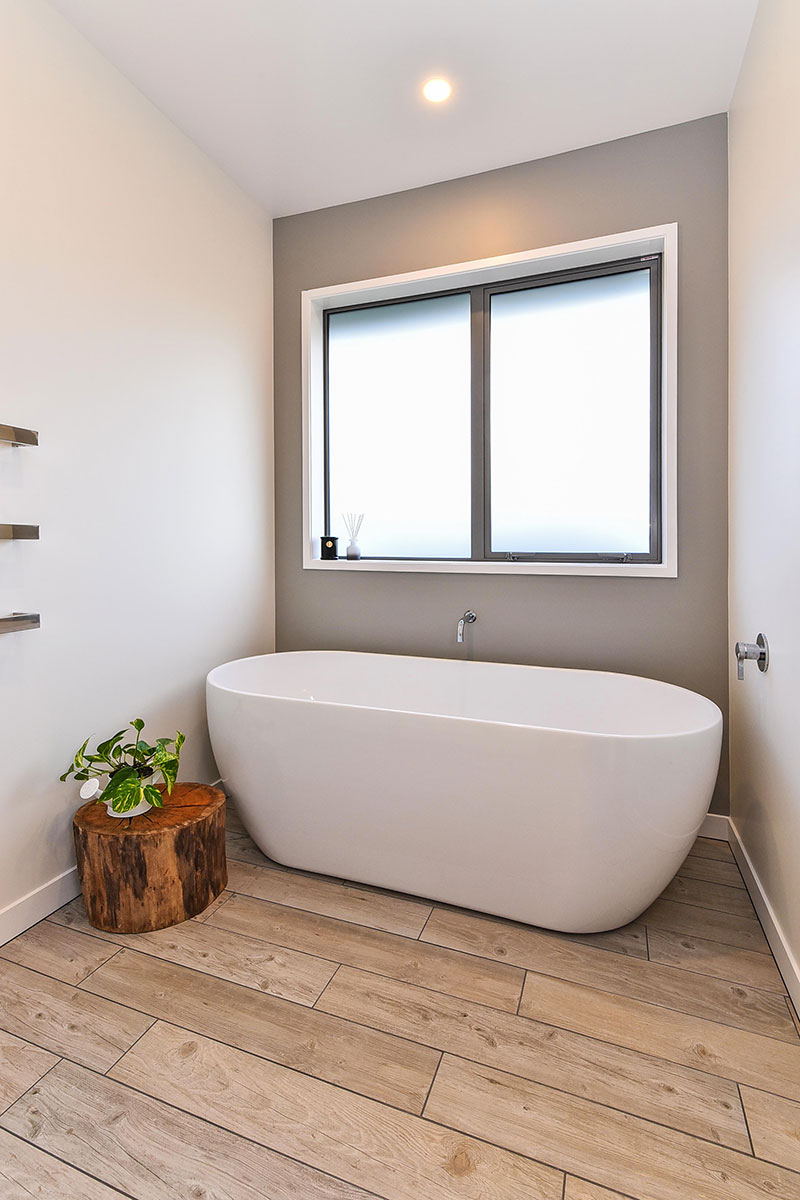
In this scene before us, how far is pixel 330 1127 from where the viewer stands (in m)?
1.19

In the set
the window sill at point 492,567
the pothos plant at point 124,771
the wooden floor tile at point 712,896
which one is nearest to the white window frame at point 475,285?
the window sill at point 492,567

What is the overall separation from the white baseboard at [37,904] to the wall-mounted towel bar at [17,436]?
1310 millimetres

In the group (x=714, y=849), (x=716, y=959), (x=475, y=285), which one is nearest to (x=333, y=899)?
(x=716, y=959)

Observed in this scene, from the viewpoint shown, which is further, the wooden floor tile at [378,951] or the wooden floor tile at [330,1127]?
the wooden floor tile at [378,951]

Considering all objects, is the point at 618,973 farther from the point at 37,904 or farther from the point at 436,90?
the point at 436,90

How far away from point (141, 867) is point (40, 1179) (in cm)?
73

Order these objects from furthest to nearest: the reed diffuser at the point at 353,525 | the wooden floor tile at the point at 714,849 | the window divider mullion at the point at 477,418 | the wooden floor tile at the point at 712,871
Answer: the reed diffuser at the point at 353,525 < the window divider mullion at the point at 477,418 < the wooden floor tile at the point at 714,849 < the wooden floor tile at the point at 712,871

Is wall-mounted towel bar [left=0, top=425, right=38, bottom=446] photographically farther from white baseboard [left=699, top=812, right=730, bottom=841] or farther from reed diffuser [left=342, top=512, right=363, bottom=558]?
white baseboard [left=699, top=812, right=730, bottom=841]

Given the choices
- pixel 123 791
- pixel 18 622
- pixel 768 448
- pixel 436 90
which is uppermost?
pixel 436 90

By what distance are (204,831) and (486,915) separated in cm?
90

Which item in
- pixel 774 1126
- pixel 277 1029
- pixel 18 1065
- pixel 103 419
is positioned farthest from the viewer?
pixel 103 419

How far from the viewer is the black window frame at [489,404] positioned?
2520mm

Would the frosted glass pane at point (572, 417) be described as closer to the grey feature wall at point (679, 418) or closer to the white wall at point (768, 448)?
the grey feature wall at point (679, 418)

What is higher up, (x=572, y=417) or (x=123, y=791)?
(x=572, y=417)
